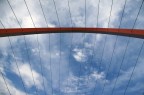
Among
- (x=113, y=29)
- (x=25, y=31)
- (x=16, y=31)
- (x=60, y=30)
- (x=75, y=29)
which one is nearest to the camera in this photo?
(x=16, y=31)

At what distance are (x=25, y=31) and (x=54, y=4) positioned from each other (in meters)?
3.57

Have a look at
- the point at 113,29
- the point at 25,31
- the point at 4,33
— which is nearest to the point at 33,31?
the point at 25,31

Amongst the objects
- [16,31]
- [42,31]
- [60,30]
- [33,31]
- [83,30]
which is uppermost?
[16,31]

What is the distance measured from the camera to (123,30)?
17375mm

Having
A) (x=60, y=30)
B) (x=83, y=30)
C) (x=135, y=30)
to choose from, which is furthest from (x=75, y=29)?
(x=135, y=30)

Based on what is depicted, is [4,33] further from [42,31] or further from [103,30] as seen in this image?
[103,30]

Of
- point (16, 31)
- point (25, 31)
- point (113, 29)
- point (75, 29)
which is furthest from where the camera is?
point (75, 29)

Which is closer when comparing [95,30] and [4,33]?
[4,33]

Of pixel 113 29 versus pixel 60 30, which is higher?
pixel 113 29

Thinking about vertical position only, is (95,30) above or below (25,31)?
below

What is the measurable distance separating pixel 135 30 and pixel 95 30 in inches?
→ 397

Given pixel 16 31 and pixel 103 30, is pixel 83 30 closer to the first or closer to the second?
pixel 103 30

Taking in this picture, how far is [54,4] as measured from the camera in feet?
62.9

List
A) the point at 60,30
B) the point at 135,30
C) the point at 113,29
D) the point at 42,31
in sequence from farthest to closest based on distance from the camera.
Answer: the point at 60,30, the point at 42,31, the point at 113,29, the point at 135,30
